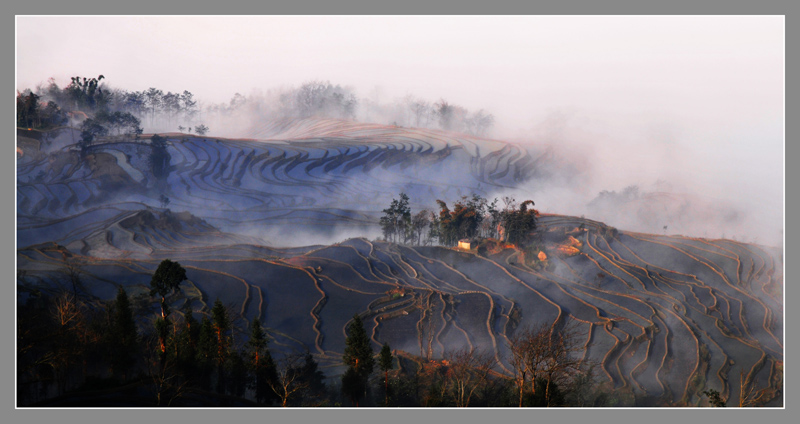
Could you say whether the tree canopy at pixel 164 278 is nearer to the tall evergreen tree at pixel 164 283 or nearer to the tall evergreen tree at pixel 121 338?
the tall evergreen tree at pixel 164 283

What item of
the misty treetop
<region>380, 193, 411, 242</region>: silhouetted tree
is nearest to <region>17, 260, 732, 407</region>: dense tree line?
<region>380, 193, 411, 242</region>: silhouetted tree

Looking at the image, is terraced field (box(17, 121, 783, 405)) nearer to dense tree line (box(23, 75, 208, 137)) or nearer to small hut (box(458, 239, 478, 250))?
small hut (box(458, 239, 478, 250))

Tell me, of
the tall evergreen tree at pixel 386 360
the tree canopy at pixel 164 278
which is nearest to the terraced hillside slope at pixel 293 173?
the tree canopy at pixel 164 278

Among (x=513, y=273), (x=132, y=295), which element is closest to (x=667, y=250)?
(x=513, y=273)

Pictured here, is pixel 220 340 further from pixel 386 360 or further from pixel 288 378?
pixel 386 360

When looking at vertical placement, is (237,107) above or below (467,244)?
above

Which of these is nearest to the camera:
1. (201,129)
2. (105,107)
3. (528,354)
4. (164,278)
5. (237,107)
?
(528,354)

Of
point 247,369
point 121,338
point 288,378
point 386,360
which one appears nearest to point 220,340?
point 247,369
